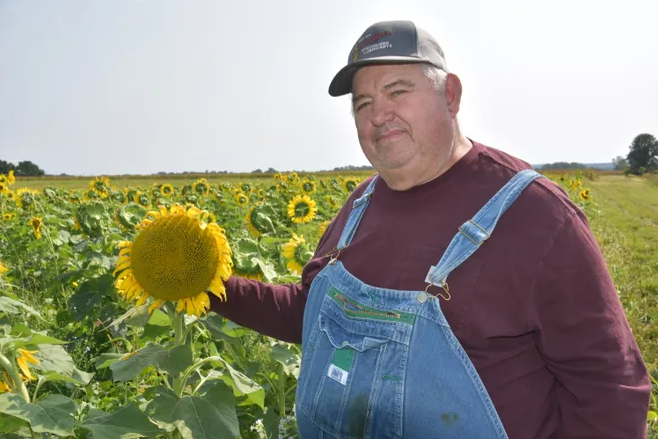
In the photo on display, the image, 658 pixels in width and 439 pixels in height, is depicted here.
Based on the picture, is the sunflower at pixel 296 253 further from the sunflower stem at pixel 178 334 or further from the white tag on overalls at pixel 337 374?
the white tag on overalls at pixel 337 374

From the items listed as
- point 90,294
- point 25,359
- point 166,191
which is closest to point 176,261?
point 25,359

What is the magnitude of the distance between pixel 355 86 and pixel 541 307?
1014mm

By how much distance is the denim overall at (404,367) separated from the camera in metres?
1.57

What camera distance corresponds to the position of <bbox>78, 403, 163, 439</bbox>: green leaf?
1927mm

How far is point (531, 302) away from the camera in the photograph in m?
1.57

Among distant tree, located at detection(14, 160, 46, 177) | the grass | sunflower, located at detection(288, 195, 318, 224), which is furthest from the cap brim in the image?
distant tree, located at detection(14, 160, 46, 177)

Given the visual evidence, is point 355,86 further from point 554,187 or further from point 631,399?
point 631,399

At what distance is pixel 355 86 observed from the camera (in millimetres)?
2043

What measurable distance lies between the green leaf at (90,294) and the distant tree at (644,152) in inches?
3020

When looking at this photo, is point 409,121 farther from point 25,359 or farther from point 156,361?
point 25,359

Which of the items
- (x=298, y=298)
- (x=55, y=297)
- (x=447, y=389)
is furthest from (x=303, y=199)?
(x=447, y=389)

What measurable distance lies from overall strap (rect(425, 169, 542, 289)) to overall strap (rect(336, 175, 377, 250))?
49 cm

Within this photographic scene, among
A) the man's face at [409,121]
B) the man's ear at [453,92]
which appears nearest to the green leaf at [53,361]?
the man's face at [409,121]

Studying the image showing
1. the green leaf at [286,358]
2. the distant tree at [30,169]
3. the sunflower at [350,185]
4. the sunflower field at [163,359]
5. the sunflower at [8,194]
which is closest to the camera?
the sunflower field at [163,359]
